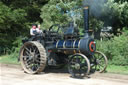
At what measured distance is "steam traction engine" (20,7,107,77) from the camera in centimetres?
676

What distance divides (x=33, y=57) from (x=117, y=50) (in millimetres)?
4189

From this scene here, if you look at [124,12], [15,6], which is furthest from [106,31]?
[15,6]

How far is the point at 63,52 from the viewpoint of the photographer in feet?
24.4

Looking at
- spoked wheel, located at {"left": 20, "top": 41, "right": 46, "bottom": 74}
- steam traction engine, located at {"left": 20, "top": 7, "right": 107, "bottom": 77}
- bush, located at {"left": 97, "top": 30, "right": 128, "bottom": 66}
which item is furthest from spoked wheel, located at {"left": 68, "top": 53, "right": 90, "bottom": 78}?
bush, located at {"left": 97, "top": 30, "right": 128, "bottom": 66}

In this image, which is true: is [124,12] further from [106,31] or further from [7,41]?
[7,41]

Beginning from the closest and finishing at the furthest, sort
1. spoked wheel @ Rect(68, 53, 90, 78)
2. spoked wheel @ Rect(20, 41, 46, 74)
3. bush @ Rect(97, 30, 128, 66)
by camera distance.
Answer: spoked wheel @ Rect(68, 53, 90, 78), spoked wheel @ Rect(20, 41, 46, 74), bush @ Rect(97, 30, 128, 66)

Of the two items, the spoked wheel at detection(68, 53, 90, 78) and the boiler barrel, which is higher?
the boiler barrel

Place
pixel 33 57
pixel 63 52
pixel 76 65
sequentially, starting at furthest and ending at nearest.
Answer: pixel 33 57 → pixel 63 52 → pixel 76 65

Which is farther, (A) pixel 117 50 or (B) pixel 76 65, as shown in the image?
(A) pixel 117 50

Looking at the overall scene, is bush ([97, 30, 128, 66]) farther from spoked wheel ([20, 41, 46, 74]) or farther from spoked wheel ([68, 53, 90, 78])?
spoked wheel ([20, 41, 46, 74])

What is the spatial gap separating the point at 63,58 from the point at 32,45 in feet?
4.46

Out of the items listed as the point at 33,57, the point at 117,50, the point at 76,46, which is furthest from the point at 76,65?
the point at 117,50

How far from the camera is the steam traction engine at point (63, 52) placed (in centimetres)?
676

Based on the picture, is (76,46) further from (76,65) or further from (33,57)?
(33,57)
